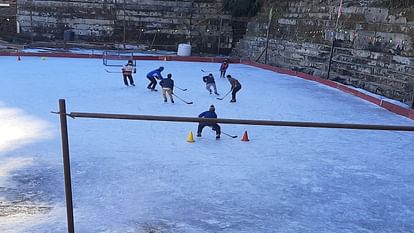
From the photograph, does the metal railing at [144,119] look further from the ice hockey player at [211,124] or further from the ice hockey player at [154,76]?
the ice hockey player at [154,76]

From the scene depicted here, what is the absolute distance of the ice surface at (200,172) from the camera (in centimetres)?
481

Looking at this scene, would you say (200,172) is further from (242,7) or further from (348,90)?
(242,7)

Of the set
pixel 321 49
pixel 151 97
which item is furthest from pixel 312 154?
pixel 321 49

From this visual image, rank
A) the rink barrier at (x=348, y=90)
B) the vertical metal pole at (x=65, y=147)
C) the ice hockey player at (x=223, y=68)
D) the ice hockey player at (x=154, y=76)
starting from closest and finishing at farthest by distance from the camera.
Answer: the vertical metal pole at (x=65, y=147), the rink barrier at (x=348, y=90), the ice hockey player at (x=154, y=76), the ice hockey player at (x=223, y=68)

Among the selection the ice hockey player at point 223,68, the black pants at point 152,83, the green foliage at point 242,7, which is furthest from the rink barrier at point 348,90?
the black pants at point 152,83

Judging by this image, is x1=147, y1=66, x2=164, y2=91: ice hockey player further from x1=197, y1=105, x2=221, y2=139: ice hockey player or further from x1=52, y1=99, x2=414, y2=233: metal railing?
x1=52, y1=99, x2=414, y2=233: metal railing

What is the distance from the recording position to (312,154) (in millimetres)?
7680

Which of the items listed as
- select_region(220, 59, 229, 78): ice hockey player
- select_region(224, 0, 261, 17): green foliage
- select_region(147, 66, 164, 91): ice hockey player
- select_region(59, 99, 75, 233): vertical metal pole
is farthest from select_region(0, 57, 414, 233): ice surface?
select_region(224, 0, 261, 17): green foliage

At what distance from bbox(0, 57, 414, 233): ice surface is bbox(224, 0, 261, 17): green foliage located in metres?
15.7

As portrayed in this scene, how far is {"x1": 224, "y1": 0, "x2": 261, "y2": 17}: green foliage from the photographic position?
2652 cm

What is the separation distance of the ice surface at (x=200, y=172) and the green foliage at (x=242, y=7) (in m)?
15.7

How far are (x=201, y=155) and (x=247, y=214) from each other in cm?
243

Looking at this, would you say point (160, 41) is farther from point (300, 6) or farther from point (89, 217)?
point (89, 217)

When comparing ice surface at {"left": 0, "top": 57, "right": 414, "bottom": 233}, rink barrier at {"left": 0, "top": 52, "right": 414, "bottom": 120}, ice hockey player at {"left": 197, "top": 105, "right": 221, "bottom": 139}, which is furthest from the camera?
rink barrier at {"left": 0, "top": 52, "right": 414, "bottom": 120}
